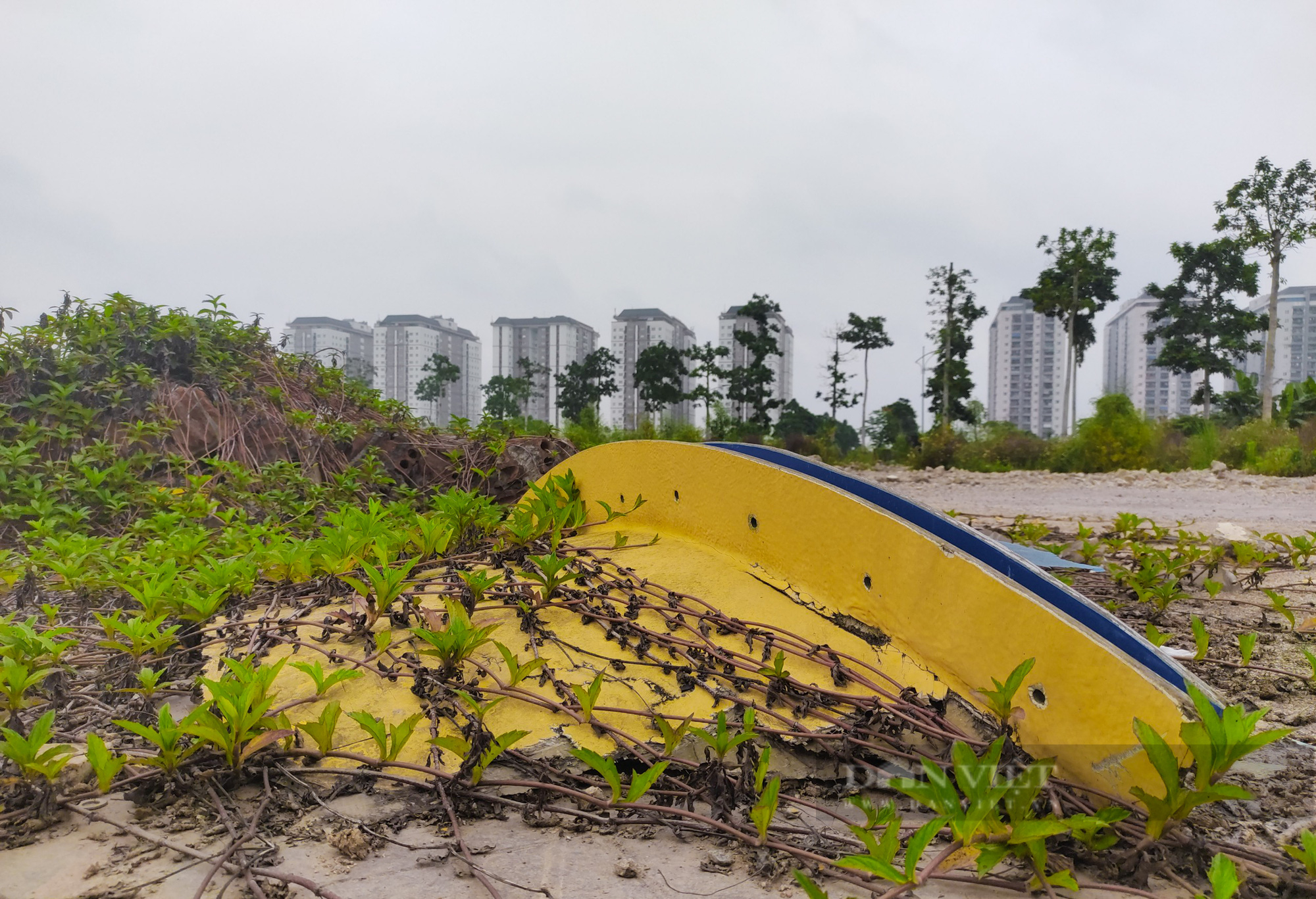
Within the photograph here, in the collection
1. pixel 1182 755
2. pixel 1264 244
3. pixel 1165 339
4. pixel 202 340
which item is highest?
pixel 1264 244

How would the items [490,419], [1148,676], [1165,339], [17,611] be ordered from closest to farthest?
[1148,676] < [17,611] < [490,419] < [1165,339]

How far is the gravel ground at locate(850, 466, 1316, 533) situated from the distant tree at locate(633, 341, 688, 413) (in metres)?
8.83

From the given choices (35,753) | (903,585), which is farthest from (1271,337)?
(35,753)

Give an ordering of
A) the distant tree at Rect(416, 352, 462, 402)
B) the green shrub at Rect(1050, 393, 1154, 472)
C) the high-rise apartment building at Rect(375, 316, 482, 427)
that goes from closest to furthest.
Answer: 1. the green shrub at Rect(1050, 393, 1154, 472)
2. the distant tree at Rect(416, 352, 462, 402)
3. the high-rise apartment building at Rect(375, 316, 482, 427)

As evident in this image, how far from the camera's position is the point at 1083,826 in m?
1.03

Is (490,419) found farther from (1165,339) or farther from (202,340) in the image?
(1165,339)

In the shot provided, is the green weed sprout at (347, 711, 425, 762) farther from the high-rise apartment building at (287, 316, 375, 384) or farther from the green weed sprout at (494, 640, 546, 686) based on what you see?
the high-rise apartment building at (287, 316, 375, 384)

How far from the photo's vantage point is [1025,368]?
31.6m

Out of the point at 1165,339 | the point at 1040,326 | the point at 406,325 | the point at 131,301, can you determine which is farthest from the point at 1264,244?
the point at 406,325

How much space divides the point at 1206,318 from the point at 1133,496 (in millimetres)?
15324

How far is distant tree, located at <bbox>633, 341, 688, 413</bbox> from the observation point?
64.7 ft

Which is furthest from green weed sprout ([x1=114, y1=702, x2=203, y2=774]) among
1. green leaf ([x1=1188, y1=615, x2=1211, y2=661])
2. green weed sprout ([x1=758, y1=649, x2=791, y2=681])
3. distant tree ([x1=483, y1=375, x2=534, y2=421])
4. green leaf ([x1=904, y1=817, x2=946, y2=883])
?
distant tree ([x1=483, y1=375, x2=534, y2=421])

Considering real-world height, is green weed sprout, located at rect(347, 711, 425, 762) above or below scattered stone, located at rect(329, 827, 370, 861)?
above

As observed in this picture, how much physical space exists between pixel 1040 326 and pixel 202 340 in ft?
113
